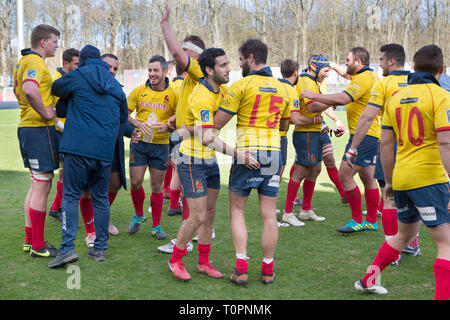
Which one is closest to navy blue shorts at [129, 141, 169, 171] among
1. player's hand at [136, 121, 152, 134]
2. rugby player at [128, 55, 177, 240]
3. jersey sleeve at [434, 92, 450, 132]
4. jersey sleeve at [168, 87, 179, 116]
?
rugby player at [128, 55, 177, 240]

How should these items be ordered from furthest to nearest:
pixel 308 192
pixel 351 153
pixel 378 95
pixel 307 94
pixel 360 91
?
pixel 308 192 < pixel 360 91 < pixel 307 94 < pixel 351 153 < pixel 378 95

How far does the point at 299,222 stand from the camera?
6.24 m

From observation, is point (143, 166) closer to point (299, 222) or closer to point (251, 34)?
point (299, 222)

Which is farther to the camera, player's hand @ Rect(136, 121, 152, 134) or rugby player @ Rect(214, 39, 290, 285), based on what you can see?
player's hand @ Rect(136, 121, 152, 134)

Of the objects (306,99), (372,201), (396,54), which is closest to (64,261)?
(306,99)

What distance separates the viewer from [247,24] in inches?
2176

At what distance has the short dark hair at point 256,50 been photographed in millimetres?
4121

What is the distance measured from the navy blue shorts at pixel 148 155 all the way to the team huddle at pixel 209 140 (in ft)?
0.04

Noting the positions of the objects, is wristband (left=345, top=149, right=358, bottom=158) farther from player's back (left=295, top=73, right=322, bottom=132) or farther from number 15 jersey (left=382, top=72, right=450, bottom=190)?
number 15 jersey (left=382, top=72, right=450, bottom=190)

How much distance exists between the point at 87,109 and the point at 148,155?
4.39 ft

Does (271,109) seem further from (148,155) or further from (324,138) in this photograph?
(324,138)

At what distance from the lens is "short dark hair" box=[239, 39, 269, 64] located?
4.12 meters

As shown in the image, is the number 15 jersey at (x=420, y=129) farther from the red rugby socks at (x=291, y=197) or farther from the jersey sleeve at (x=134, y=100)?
the jersey sleeve at (x=134, y=100)

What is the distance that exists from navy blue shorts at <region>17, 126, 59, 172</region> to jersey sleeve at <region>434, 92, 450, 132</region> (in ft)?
12.4
